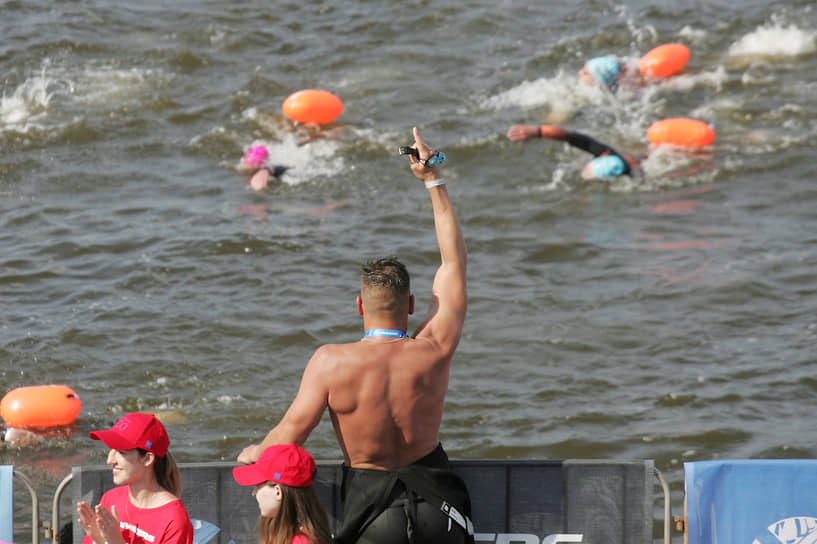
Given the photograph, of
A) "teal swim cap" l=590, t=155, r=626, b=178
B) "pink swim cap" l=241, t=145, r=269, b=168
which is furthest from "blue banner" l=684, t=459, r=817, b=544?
"pink swim cap" l=241, t=145, r=269, b=168

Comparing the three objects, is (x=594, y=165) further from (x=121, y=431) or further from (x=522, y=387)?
(x=121, y=431)

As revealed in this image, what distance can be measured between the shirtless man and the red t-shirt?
1.18 ft

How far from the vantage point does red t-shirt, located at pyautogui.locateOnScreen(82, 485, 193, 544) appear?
4398 millimetres

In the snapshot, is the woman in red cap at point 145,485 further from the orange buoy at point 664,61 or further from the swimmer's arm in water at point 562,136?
the orange buoy at point 664,61

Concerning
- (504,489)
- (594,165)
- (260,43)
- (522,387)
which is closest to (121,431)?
(504,489)

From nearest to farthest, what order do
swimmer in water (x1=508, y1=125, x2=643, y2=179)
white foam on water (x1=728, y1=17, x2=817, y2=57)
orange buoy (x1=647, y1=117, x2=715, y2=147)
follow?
swimmer in water (x1=508, y1=125, x2=643, y2=179) → orange buoy (x1=647, y1=117, x2=715, y2=147) → white foam on water (x1=728, y1=17, x2=817, y2=57)

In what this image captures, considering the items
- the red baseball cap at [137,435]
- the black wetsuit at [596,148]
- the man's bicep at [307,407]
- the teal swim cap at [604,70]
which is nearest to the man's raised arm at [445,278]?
the man's bicep at [307,407]

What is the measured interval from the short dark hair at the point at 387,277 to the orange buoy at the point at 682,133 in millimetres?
12066

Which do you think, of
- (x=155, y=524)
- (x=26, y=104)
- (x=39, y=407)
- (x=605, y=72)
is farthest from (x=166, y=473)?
(x=26, y=104)

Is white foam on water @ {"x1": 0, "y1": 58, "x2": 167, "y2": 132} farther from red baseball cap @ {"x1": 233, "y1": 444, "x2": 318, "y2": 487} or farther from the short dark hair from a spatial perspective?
red baseball cap @ {"x1": 233, "y1": 444, "x2": 318, "y2": 487}

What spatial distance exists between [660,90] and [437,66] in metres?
4.19

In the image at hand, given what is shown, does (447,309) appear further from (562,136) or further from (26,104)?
(26,104)

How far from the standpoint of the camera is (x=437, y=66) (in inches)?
786

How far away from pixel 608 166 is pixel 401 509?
11179 millimetres
